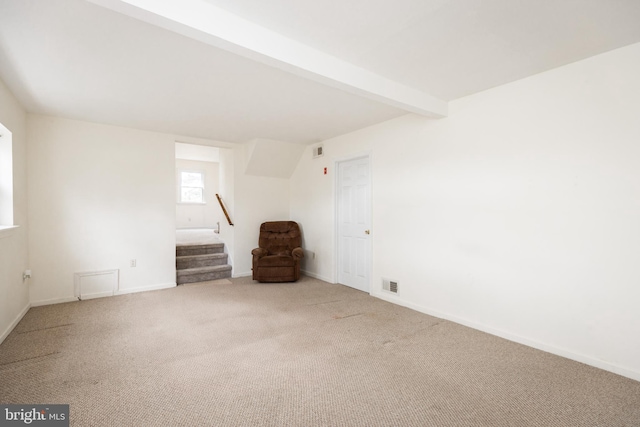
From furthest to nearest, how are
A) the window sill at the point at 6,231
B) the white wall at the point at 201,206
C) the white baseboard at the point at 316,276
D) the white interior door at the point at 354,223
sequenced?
the white wall at the point at 201,206 < the white baseboard at the point at 316,276 < the white interior door at the point at 354,223 < the window sill at the point at 6,231

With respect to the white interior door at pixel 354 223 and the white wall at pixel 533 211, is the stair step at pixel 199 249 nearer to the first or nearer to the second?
the white interior door at pixel 354 223

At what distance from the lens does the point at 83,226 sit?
4.09 m

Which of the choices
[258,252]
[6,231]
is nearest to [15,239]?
[6,231]

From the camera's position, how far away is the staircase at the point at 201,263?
198 inches

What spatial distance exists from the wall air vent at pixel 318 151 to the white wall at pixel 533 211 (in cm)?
150

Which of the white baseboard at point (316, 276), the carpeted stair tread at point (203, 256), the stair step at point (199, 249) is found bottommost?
the white baseboard at point (316, 276)

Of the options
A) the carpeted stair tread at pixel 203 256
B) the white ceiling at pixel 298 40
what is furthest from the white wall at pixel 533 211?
the carpeted stair tread at pixel 203 256

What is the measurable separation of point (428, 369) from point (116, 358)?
2508 mm

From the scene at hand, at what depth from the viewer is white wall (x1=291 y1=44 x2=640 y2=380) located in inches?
89.0

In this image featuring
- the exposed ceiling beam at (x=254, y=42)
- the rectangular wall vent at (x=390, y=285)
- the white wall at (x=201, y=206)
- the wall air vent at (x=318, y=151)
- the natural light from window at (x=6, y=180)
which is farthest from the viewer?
the white wall at (x=201, y=206)

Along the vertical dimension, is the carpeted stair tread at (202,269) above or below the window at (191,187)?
below

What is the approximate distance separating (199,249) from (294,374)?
4.03 meters

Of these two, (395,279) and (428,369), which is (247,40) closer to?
(428,369)

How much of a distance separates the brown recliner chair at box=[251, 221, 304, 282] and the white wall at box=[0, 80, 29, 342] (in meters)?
2.80
